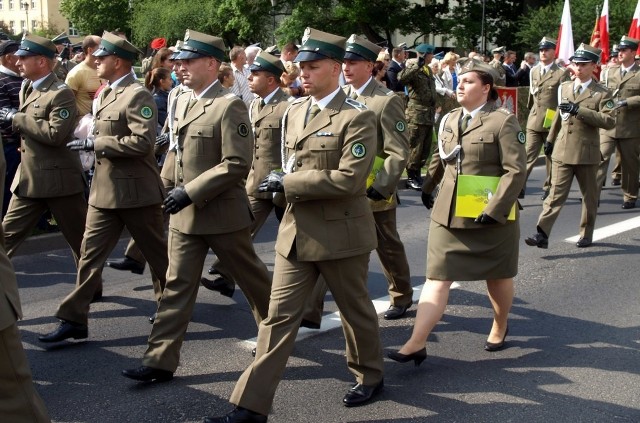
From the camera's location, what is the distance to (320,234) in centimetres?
463

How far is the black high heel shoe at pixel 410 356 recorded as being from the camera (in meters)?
5.35

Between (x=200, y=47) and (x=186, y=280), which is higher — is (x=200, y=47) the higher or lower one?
the higher one

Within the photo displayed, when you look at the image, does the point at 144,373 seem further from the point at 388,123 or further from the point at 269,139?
the point at 269,139

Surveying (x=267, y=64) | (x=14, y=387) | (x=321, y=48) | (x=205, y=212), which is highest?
(x=321, y=48)

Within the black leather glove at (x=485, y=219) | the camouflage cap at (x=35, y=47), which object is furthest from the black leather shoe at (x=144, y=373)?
the camouflage cap at (x=35, y=47)

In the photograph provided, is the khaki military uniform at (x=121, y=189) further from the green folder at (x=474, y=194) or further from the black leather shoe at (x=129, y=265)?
the green folder at (x=474, y=194)

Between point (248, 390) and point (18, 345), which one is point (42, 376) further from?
point (18, 345)

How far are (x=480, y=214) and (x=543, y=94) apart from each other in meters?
7.20

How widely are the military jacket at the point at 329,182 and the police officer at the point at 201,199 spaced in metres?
0.51

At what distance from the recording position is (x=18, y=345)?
3.45 meters

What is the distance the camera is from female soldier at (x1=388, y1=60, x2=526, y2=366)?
17.9ft

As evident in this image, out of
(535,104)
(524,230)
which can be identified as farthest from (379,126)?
(535,104)

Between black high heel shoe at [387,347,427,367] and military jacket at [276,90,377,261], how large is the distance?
881 mm

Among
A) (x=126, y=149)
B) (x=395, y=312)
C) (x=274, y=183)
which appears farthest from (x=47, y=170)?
(x=395, y=312)
